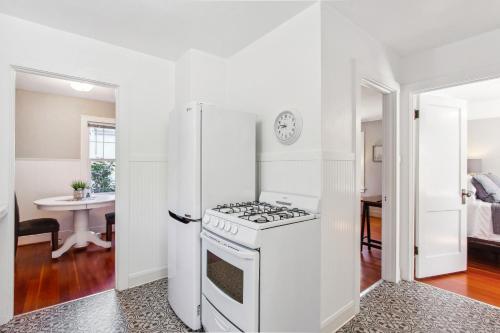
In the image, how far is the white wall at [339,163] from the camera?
1.86 meters

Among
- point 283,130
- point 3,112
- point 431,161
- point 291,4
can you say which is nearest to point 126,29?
point 3,112

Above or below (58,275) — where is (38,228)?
above

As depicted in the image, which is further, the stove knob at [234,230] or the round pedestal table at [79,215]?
the round pedestal table at [79,215]

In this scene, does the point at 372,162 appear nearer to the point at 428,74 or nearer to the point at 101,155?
the point at 428,74

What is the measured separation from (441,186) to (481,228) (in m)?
Result: 1.14

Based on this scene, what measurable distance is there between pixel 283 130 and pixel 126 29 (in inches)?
66.3

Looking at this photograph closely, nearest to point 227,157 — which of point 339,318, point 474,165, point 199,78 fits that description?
point 199,78

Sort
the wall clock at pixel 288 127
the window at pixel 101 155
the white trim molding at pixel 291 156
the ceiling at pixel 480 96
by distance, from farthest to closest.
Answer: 1. the window at pixel 101 155
2. the ceiling at pixel 480 96
3. the wall clock at pixel 288 127
4. the white trim molding at pixel 291 156

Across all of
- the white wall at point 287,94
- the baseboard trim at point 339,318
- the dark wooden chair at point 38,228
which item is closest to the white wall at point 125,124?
the white wall at point 287,94

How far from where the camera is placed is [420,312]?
7.00ft

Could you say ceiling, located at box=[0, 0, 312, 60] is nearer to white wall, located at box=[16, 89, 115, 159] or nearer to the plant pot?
the plant pot

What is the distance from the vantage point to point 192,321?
1.89 metres

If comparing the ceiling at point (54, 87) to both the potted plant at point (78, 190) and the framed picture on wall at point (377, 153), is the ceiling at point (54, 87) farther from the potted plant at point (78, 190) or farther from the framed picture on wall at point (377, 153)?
the framed picture on wall at point (377, 153)

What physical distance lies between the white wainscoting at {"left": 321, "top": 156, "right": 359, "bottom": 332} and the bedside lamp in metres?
4.49
